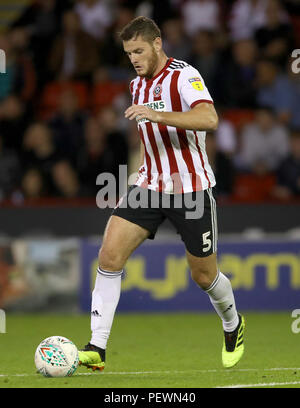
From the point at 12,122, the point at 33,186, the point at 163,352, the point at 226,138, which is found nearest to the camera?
the point at 163,352

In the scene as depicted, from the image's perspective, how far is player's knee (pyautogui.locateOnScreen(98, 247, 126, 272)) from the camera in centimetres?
629

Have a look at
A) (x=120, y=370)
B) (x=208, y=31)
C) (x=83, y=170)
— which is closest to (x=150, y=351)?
(x=120, y=370)

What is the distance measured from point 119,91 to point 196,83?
21.4 ft

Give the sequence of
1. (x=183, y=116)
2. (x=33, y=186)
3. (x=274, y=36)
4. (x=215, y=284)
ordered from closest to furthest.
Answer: (x=183, y=116) → (x=215, y=284) → (x=33, y=186) → (x=274, y=36)

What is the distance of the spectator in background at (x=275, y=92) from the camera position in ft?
41.3

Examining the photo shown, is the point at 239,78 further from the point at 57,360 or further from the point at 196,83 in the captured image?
the point at 57,360

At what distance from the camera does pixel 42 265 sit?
1067 cm

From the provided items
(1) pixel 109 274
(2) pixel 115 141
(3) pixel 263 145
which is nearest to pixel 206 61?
(3) pixel 263 145

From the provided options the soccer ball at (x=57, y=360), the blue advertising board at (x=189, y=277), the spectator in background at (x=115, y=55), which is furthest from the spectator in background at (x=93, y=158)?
the soccer ball at (x=57, y=360)

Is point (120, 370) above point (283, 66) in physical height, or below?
below

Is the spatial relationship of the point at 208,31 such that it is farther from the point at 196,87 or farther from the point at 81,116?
the point at 196,87

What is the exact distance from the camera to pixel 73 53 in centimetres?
1286

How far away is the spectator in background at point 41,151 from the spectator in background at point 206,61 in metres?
2.16
